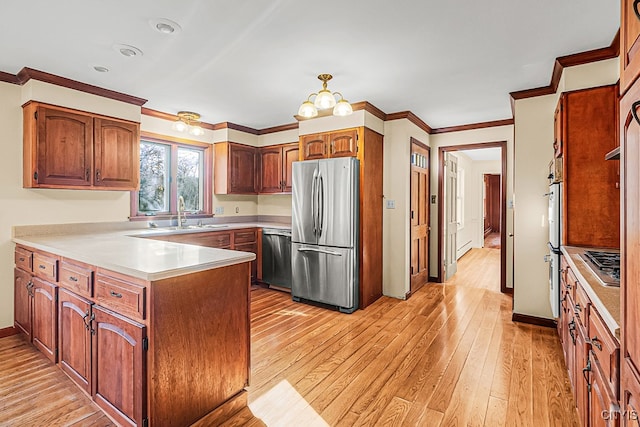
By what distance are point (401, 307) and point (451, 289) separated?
4.09 ft

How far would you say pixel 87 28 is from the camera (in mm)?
2312

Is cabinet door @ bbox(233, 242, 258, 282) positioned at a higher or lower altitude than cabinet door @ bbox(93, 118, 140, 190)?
lower

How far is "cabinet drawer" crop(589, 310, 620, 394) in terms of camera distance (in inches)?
43.8

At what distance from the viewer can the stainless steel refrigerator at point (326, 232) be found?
3.85 m

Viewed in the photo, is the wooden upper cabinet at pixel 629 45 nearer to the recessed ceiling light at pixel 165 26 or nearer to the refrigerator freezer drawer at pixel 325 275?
the recessed ceiling light at pixel 165 26

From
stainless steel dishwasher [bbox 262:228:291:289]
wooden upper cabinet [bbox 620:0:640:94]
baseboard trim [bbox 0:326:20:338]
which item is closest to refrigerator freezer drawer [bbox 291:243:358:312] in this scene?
stainless steel dishwasher [bbox 262:228:291:289]

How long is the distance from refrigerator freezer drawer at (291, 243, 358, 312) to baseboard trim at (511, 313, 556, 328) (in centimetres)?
168

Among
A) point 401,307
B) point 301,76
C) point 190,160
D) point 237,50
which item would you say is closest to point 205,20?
point 237,50

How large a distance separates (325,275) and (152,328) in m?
2.52

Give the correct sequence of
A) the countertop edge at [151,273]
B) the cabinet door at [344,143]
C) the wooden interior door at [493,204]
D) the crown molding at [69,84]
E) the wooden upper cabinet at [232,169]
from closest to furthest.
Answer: the countertop edge at [151,273], the crown molding at [69,84], the cabinet door at [344,143], the wooden upper cabinet at [232,169], the wooden interior door at [493,204]

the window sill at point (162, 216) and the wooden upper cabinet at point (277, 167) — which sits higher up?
the wooden upper cabinet at point (277, 167)

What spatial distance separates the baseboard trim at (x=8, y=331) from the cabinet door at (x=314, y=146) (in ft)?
11.3

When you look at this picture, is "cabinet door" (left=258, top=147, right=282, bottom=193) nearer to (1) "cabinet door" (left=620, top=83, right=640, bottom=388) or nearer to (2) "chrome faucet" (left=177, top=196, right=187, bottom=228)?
(2) "chrome faucet" (left=177, top=196, right=187, bottom=228)

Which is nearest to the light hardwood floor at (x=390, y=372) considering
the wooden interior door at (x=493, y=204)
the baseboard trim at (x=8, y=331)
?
the baseboard trim at (x=8, y=331)
